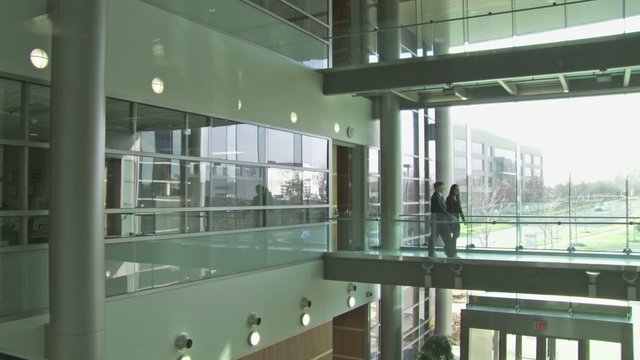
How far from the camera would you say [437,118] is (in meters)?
18.2

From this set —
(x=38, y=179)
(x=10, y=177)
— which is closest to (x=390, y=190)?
(x=38, y=179)

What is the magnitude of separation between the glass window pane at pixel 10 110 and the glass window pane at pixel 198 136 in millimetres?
2742

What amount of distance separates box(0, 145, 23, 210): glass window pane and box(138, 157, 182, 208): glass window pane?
5.60 ft

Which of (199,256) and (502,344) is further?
(502,344)

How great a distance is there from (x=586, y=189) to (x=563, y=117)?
2.02 m

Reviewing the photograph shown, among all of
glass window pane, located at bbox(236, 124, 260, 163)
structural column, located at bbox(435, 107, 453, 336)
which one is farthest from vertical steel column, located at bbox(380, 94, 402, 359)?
glass window pane, located at bbox(236, 124, 260, 163)

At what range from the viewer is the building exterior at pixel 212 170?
6027 mm

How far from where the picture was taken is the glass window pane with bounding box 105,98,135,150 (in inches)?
283

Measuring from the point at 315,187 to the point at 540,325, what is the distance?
5.79 meters

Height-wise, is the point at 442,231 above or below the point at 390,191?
below

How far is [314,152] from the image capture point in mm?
12422

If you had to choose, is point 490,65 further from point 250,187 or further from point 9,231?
point 9,231

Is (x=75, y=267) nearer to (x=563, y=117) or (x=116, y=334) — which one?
(x=116, y=334)

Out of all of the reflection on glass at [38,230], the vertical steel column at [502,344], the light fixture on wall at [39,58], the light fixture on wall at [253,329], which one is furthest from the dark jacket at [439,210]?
the light fixture on wall at [39,58]
